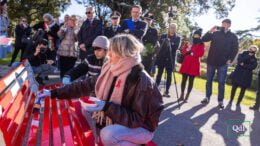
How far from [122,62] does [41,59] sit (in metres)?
4.76

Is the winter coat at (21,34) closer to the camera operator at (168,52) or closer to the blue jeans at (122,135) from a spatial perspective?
the camera operator at (168,52)

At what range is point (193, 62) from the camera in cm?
865

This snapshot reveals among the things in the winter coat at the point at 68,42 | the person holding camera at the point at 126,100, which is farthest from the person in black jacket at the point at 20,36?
the person holding camera at the point at 126,100

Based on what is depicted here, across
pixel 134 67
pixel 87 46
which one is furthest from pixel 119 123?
pixel 87 46

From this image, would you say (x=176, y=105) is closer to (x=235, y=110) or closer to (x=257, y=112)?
(x=235, y=110)

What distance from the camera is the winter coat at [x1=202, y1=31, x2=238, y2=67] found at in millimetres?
8352

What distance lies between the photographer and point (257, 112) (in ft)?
28.7

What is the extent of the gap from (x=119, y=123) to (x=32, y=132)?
0.80 meters

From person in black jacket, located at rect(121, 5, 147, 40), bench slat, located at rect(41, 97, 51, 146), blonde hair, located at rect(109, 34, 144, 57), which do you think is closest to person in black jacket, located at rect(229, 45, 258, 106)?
person in black jacket, located at rect(121, 5, 147, 40)

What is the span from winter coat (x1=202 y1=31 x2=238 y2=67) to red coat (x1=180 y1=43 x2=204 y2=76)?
0.37 m

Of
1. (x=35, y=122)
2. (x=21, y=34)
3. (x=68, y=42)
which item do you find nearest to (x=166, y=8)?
(x=21, y=34)

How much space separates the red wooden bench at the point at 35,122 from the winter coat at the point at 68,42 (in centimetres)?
389

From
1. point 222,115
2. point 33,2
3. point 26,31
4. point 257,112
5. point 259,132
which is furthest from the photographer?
point 33,2

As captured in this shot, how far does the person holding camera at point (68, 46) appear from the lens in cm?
797
